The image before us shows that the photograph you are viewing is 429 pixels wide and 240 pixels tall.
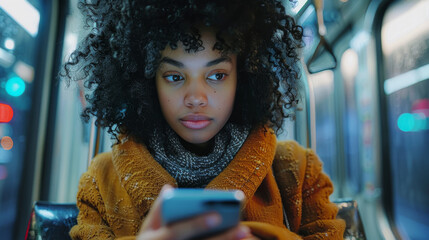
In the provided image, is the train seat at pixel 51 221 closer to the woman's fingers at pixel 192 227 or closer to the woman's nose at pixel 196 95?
the woman's nose at pixel 196 95

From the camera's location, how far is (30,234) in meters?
1.01

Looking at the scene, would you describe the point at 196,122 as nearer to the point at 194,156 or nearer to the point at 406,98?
the point at 194,156

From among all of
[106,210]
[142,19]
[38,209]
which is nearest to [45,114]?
[38,209]

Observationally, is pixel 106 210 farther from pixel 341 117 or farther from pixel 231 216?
pixel 341 117

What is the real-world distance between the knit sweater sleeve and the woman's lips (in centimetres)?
37

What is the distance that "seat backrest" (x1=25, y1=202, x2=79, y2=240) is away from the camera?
3.28 feet

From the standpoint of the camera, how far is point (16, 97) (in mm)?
1484

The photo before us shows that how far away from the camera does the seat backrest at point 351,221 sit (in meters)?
1.11

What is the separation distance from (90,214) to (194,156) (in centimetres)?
36

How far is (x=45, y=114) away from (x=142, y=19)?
3.40ft

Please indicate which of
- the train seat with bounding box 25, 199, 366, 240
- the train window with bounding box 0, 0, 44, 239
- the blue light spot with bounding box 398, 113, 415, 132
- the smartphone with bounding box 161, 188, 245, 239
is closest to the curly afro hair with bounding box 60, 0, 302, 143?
the train seat with bounding box 25, 199, 366, 240

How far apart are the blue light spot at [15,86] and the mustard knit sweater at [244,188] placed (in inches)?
31.4

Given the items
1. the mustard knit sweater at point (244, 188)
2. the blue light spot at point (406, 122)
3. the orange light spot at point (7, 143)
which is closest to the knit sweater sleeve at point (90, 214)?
the mustard knit sweater at point (244, 188)

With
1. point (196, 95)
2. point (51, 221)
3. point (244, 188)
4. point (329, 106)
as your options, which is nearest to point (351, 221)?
point (244, 188)
